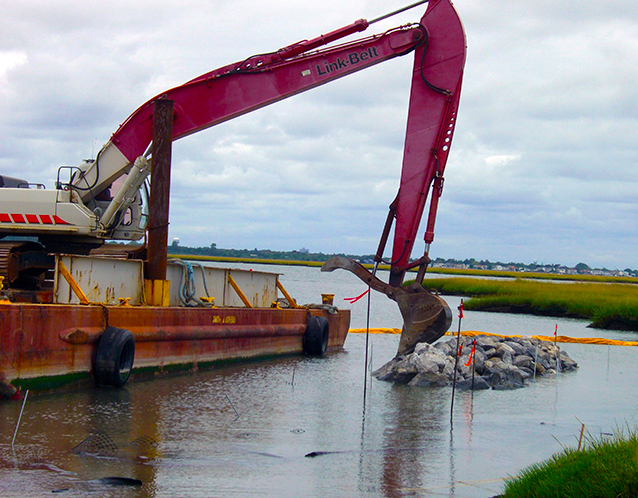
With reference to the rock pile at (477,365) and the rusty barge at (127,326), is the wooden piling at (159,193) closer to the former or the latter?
the rusty barge at (127,326)

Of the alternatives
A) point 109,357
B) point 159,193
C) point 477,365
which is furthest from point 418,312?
point 109,357

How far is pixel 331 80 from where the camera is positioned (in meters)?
15.4

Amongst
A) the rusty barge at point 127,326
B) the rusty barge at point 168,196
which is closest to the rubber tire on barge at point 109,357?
the rusty barge at point 127,326

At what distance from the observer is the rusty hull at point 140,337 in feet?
34.6

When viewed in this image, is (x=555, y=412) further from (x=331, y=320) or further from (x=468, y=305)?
(x=468, y=305)

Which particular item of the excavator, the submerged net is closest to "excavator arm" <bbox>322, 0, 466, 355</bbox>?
the excavator

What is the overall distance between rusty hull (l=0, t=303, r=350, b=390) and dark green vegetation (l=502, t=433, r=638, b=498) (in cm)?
708

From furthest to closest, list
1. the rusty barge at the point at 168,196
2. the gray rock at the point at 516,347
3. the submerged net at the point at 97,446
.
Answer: the gray rock at the point at 516,347
the rusty barge at the point at 168,196
the submerged net at the point at 97,446

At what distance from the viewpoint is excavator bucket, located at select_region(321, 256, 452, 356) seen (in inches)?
577

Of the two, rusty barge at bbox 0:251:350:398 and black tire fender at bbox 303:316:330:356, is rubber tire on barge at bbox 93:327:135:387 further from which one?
black tire fender at bbox 303:316:330:356

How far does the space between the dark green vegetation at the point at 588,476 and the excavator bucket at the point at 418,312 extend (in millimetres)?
7758

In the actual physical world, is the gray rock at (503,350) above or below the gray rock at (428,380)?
above

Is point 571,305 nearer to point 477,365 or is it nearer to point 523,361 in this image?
point 523,361

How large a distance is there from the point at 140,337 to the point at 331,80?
6.53m
